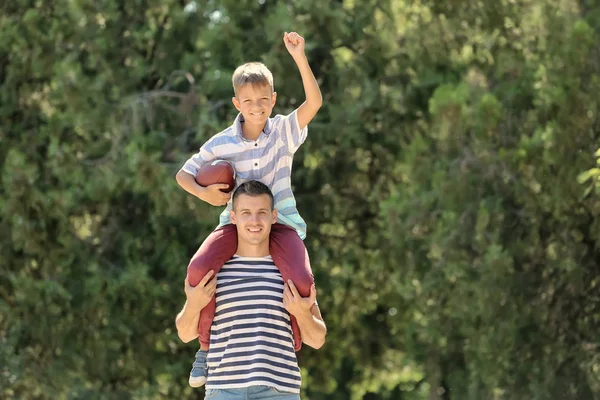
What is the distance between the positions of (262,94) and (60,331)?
381 inches

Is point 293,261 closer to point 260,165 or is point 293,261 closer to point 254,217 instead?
point 254,217

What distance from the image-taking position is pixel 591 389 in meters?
11.4

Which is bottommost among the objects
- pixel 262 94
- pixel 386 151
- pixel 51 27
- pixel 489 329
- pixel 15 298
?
pixel 262 94

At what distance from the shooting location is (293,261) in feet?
16.0

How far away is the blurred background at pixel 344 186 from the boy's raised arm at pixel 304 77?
594cm

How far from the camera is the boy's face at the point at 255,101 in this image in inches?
195

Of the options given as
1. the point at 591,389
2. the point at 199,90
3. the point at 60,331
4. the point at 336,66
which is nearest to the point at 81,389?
the point at 60,331

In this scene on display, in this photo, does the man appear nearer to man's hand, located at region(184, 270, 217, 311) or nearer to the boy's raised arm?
man's hand, located at region(184, 270, 217, 311)

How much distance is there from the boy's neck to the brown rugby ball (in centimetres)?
14

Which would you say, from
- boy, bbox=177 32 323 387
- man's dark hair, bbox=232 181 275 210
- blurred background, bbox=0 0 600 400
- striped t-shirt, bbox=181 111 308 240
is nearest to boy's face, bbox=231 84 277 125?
boy, bbox=177 32 323 387

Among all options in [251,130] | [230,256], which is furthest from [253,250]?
[251,130]

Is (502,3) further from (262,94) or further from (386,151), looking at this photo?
(262,94)

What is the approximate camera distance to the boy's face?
496 cm

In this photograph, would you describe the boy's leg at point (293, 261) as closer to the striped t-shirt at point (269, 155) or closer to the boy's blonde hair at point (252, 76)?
the striped t-shirt at point (269, 155)
